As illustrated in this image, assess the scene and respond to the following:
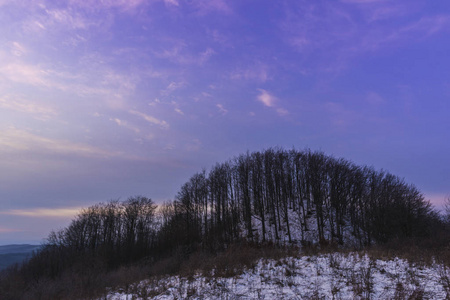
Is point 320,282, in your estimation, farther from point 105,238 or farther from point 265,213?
point 105,238

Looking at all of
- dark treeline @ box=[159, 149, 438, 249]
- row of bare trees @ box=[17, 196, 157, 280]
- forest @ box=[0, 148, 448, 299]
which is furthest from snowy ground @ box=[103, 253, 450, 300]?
row of bare trees @ box=[17, 196, 157, 280]

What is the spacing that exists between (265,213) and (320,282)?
5289 cm

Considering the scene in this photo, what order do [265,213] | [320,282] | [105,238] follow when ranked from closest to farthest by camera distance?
[320,282], [265,213], [105,238]

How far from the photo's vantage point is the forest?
162ft

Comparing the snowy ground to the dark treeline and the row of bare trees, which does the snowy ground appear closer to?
the dark treeline

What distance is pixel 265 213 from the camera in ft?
207

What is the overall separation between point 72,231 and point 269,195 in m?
66.3

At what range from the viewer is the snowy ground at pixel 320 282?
31.2ft

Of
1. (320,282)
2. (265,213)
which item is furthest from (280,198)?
(320,282)

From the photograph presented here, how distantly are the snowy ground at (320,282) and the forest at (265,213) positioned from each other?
32.3 metres

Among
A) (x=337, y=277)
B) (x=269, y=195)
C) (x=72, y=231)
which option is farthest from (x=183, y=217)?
(x=337, y=277)

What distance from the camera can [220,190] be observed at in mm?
70250

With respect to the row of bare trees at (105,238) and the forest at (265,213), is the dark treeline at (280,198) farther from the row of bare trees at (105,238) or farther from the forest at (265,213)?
the row of bare trees at (105,238)

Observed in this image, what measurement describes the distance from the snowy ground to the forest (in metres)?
32.3
